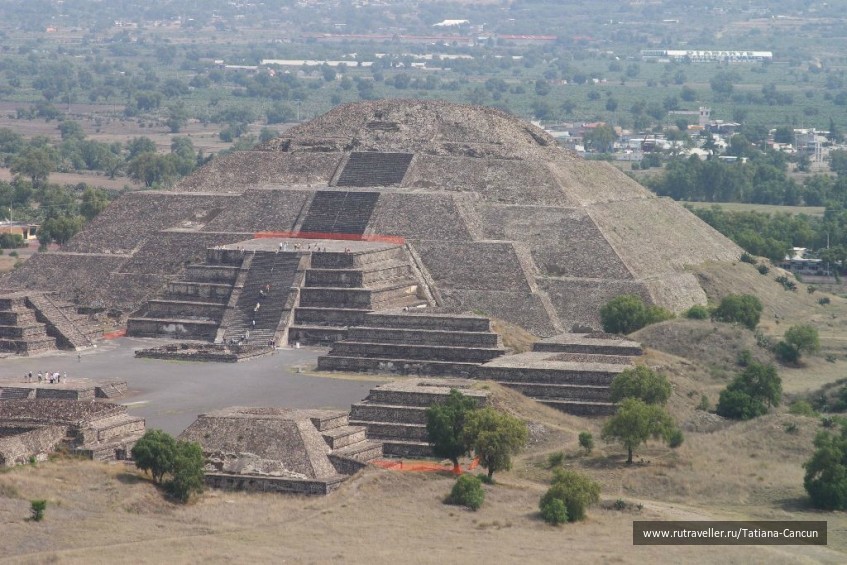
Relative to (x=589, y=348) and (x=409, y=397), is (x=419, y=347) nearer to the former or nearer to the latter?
(x=589, y=348)

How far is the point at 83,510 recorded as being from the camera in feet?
156

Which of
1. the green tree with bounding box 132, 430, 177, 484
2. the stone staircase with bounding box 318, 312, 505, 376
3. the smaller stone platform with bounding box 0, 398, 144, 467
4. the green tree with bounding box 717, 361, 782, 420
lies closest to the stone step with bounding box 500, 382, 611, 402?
the green tree with bounding box 717, 361, 782, 420

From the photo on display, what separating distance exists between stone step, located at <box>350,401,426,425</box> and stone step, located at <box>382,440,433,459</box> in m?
0.88

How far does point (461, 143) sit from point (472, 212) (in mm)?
6730

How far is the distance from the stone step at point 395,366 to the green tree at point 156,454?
16124 mm

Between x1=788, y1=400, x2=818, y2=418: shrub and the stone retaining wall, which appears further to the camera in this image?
x1=788, y1=400, x2=818, y2=418: shrub

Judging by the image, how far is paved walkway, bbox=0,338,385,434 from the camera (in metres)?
60.7

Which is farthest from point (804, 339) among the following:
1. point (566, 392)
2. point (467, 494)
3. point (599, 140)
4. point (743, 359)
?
point (599, 140)

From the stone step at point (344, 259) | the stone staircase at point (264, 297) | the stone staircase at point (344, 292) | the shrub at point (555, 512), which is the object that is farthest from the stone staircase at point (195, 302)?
the shrub at point (555, 512)

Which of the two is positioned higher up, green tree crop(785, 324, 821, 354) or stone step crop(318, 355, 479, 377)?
green tree crop(785, 324, 821, 354)

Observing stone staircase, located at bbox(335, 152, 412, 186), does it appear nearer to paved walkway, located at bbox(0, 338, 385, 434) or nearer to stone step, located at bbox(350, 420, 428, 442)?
paved walkway, located at bbox(0, 338, 385, 434)

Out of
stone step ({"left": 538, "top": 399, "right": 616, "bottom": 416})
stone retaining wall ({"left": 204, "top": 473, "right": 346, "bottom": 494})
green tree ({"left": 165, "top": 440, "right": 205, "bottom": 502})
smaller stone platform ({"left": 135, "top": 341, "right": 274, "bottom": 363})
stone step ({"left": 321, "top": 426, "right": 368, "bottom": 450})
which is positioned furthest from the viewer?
smaller stone platform ({"left": 135, "top": 341, "right": 274, "bottom": 363})

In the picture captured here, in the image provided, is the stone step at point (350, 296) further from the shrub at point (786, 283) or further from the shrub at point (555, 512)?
the shrub at point (555, 512)

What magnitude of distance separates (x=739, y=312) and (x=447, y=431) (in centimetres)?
2259
